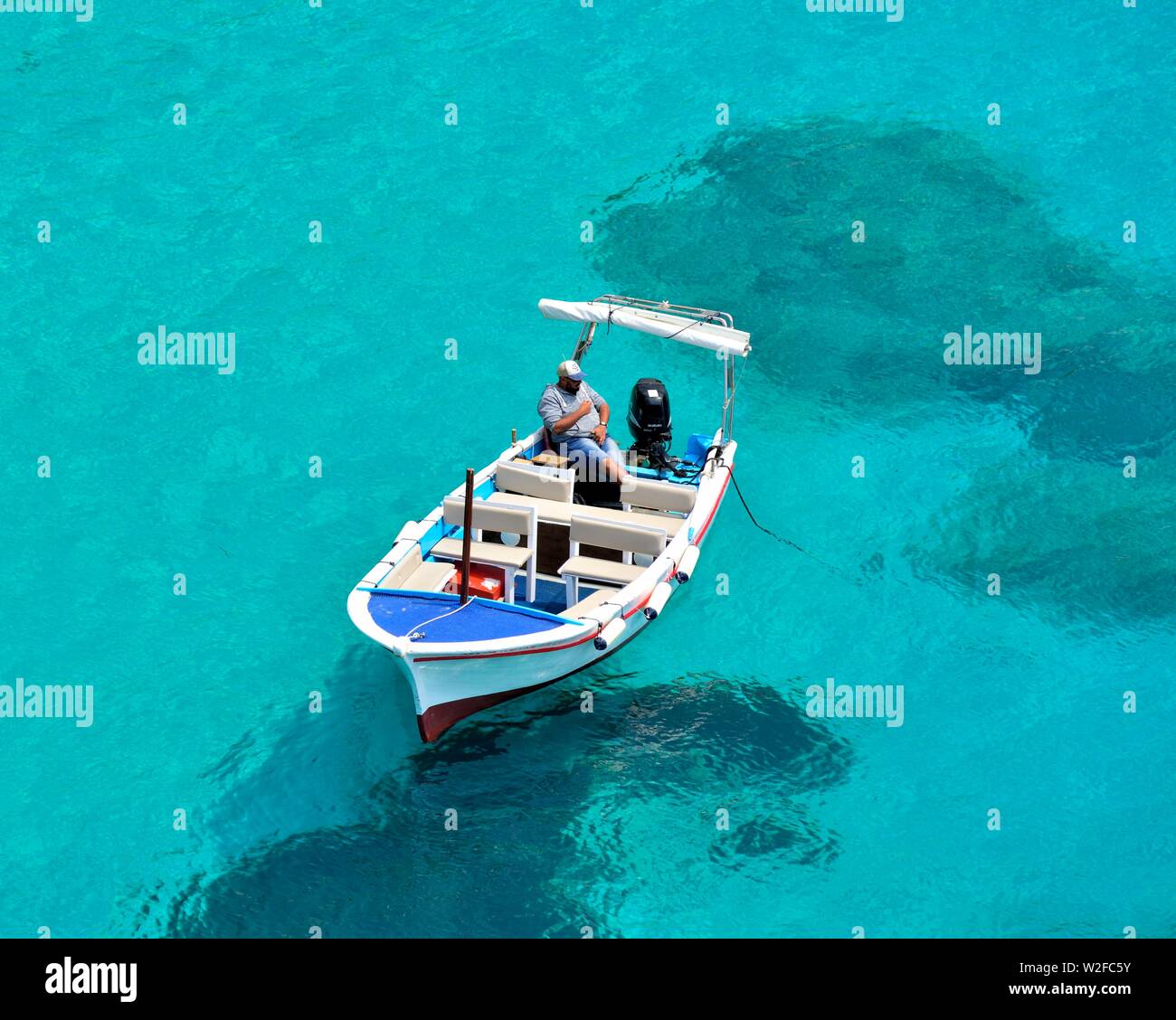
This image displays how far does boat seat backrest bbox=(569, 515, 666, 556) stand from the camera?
13.2 m

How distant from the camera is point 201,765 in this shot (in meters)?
13.0

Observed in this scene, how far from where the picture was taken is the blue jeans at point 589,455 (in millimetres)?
14859

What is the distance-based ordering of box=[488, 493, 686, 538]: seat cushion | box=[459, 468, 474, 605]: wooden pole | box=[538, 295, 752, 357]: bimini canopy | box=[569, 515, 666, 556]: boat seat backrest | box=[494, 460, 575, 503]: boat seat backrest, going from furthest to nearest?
box=[538, 295, 752, 357]: bimini canopy
box=[494, 460, 575, 503]: boat seat backrest
box=[488, 493, 686, 538]: seat cushion
box=[569, 515, 666, 556]: boat seat backrest
box=[459, 468, 474, 605]: wooden pole

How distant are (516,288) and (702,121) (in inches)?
204

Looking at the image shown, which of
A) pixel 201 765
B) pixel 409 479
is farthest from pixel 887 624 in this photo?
pixel 201 765

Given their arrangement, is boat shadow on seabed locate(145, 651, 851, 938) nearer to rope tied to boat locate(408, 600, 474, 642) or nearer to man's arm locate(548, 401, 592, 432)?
rope tied to boat locate(408, 600, 474, 642)

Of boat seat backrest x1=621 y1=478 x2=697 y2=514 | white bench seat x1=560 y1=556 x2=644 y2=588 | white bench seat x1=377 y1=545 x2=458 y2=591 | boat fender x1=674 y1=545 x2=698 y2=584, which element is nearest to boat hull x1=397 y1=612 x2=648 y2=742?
white bench seat x1=560 y1=556 x2=644 y2=588

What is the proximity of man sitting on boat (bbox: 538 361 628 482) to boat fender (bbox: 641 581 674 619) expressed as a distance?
187cm

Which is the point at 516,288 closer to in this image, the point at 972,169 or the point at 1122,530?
the point at 972,169

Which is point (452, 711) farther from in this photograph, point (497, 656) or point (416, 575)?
point (416, 575)

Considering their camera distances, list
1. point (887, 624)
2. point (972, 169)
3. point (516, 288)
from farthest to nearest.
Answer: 1. point (972, 169)
2. point (516, 288)
3. point (887, 624)

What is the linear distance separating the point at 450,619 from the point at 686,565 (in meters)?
2.60

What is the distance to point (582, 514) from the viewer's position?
1359cm

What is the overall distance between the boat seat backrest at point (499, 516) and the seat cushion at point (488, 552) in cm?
18
